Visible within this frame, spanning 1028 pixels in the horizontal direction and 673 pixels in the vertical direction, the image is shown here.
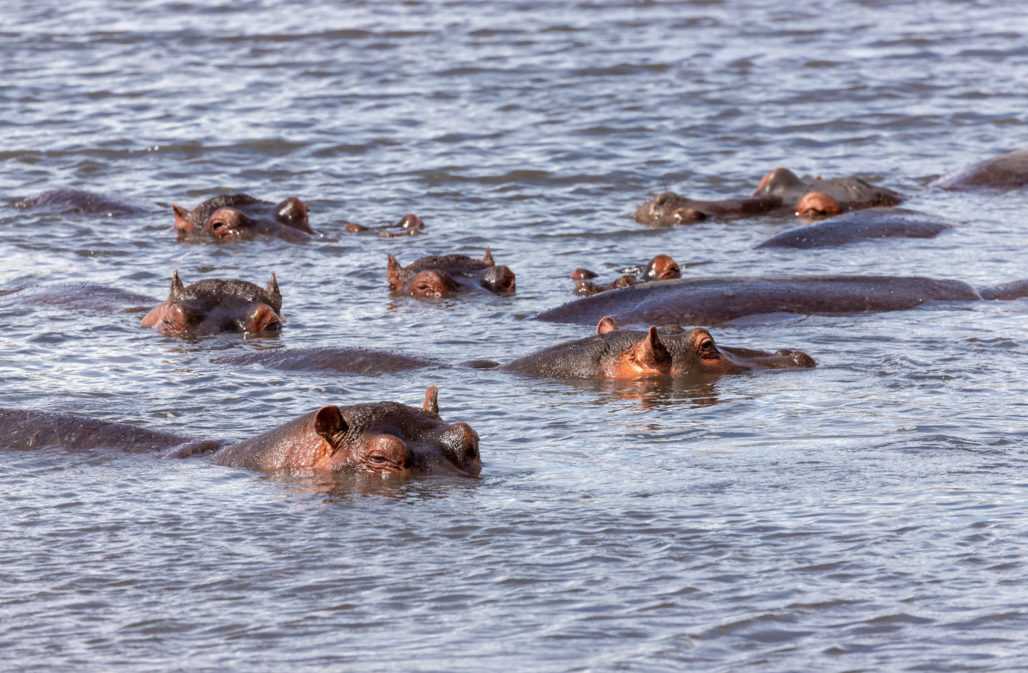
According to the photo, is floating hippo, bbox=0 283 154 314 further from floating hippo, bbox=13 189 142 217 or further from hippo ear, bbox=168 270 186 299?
floating hippo, bbox=13 189 142 217

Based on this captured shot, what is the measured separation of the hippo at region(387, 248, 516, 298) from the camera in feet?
41.3

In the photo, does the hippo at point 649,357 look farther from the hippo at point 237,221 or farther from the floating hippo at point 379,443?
the hippo at point 237,221

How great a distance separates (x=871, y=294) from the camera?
460 inches

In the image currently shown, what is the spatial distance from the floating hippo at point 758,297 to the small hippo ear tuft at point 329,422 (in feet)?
11.6

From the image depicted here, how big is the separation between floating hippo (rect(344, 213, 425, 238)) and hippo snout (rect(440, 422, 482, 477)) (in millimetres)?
7042

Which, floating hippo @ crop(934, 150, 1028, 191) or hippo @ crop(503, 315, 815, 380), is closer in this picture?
hippo @ crop(503, 315, 815, 380)

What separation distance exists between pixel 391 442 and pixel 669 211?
24.7 ft

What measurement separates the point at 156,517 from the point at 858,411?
11.0 ft

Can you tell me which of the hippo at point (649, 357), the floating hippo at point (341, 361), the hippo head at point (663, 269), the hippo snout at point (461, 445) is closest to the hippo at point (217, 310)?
the floating hippo at point (341, 361)

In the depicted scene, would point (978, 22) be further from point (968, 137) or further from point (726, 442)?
point (726, 442)

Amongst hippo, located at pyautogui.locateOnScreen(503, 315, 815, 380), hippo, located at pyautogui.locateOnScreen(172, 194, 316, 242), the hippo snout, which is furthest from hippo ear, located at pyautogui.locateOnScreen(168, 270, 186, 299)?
the hippo snout

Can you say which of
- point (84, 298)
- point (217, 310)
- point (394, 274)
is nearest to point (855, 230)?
point (394, 274)

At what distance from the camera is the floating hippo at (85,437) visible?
8656 mm

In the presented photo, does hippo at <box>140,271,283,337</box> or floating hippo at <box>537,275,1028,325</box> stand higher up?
hippo at <box>140,271,283,337</box>
